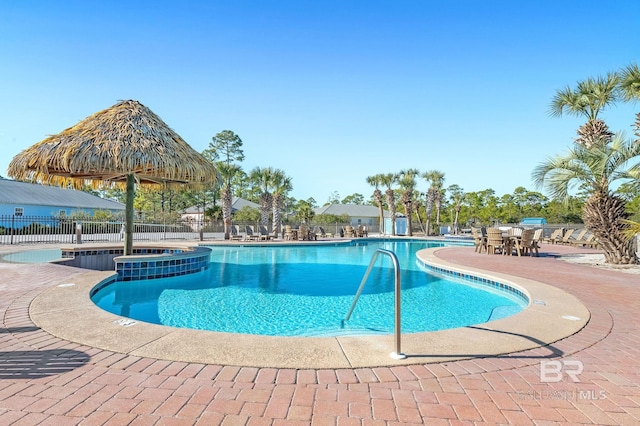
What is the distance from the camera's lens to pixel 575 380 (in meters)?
2.50

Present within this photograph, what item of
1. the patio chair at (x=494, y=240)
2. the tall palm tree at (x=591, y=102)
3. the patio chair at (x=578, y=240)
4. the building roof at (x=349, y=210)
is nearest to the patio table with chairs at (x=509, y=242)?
the patio chair at (x=494, y=240)

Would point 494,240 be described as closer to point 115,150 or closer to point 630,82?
point 630,82

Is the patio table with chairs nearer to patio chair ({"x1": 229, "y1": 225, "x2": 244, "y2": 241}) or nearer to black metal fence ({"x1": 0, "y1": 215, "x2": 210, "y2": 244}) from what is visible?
patio chair ({"x1": 229, "y1": 225, "x2": 244, "y2": 241})

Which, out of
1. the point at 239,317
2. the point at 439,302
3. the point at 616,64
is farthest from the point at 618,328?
the point at 616,64

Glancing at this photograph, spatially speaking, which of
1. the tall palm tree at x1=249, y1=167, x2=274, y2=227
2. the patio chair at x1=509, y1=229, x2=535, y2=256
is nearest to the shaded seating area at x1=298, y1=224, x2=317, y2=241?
the tall palm tree at x1=249, y1=167, x2=274, y2=227

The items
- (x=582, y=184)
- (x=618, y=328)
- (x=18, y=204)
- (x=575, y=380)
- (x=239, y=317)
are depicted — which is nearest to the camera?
(x=575, y=380)

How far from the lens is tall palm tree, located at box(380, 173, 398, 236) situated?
33.3 meters

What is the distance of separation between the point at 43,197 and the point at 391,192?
1362 inches

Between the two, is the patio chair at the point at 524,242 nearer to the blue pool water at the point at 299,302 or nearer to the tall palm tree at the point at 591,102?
the tall palm tree at the point at 591,102

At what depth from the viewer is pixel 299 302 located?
21.9 ft

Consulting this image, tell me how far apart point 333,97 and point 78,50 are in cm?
967

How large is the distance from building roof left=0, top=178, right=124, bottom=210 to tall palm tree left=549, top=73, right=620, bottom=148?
3932 cm

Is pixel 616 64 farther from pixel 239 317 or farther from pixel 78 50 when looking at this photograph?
pixel 78 50

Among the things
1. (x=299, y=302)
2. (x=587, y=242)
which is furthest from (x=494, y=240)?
(x=299, y=302)
